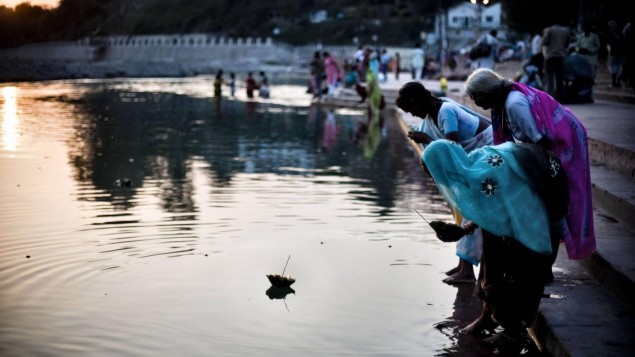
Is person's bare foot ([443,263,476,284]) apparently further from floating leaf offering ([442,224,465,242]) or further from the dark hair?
floating leaf offering ([442,224,465,242])

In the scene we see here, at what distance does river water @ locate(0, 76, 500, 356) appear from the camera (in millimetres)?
5402

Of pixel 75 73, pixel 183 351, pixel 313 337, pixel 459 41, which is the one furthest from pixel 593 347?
pixel 459 41

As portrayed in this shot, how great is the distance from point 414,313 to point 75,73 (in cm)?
6298

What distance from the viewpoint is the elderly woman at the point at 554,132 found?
5148 millimetres

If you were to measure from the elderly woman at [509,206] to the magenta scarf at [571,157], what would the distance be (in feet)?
0.44

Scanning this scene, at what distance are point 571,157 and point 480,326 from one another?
105 centimetres

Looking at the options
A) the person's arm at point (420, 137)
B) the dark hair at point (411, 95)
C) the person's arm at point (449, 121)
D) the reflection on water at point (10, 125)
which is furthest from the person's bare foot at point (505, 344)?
the reflection on water at point (10, 125)

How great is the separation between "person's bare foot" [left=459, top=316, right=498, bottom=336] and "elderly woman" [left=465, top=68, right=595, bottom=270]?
57 cm

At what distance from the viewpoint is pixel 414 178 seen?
12.1 meters

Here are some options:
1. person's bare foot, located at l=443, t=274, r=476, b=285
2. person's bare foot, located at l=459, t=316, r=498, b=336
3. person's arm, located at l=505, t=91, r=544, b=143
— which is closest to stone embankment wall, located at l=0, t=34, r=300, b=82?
person's bare foot, located at l=443, t=274, r=476, b=285

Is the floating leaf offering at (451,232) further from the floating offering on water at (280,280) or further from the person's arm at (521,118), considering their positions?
the floating offering on water at (280,280)

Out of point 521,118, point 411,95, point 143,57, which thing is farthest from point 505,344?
point 143,57

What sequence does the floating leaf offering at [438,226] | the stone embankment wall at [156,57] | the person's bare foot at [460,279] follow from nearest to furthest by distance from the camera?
1. the floating leaf offering at [438,226]
2. the person's bare foot at [460,279]
3. the stone embankment wall at [156,57]

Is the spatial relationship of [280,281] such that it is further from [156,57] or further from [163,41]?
[163,41]
